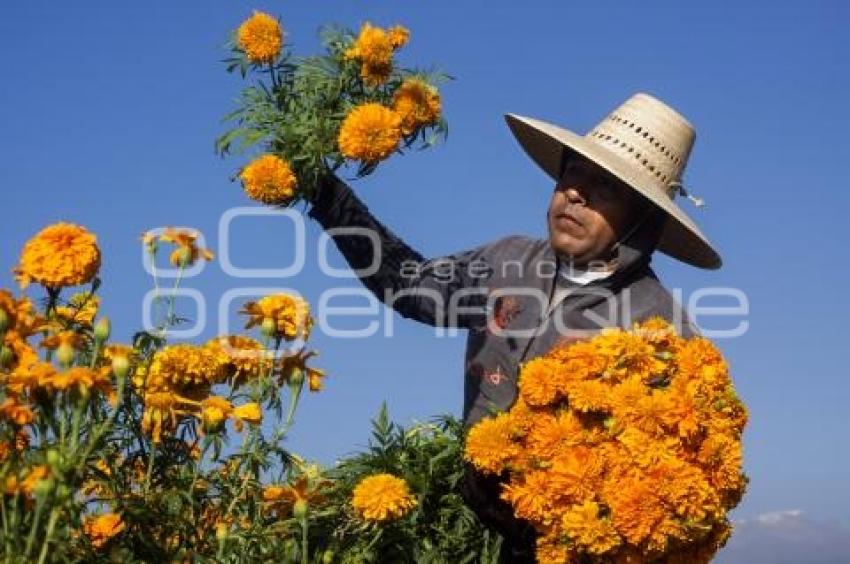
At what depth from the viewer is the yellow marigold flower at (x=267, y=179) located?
4.28m

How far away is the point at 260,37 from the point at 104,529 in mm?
1819

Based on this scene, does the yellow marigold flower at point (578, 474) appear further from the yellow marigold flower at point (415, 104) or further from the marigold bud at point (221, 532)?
the yellow marigold flower at point (415, 104)

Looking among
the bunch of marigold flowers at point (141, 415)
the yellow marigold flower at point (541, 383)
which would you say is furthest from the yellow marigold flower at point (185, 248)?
the yellow marigold flower at point (541, 383)

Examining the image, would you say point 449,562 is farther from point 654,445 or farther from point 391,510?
point 654,445

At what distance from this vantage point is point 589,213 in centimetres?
466

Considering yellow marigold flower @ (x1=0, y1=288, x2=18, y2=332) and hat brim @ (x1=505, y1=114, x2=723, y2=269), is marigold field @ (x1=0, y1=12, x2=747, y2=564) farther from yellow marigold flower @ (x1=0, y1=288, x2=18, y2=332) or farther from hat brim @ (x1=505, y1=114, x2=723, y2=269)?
hat brim @ (x1=505, y1=114, x2=723, y2=269)

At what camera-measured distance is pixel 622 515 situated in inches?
138

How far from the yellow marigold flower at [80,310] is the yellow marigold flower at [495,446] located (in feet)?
4.09

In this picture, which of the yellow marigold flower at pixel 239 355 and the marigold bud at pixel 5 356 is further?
the yellow marigold flower at pixel 239 355

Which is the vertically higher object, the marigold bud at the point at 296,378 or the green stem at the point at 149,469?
the marigold bud at the point at 296,378

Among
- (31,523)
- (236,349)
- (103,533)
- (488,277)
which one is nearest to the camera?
(31,523)

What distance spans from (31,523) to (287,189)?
5.53 ft

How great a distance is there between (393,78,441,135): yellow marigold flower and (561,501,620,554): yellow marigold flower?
152 centimetres

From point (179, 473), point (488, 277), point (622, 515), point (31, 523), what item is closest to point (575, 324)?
point (488, 277)
